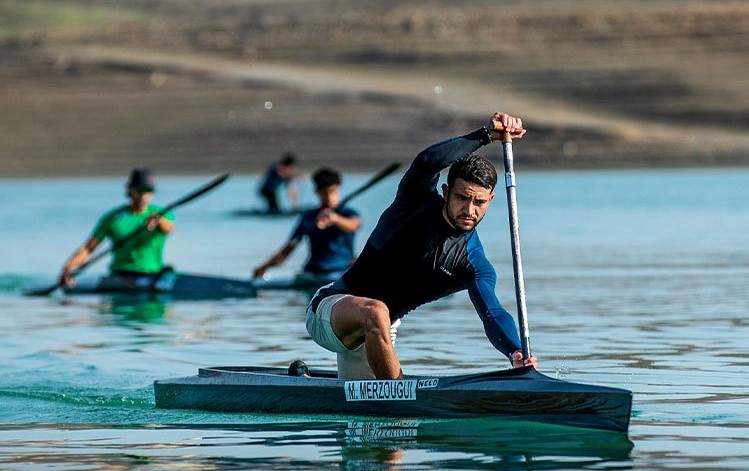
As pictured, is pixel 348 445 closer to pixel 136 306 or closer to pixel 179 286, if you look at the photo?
pixel 136 306

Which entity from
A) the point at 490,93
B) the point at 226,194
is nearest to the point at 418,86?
the point at 490,93

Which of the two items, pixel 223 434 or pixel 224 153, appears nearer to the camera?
pixel 223 434

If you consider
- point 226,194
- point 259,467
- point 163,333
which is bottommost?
point 259,467

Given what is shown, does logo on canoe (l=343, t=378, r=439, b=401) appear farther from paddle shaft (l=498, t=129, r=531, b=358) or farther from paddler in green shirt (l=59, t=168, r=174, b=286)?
paddler in green shirt (l=59, t=168, r=174, b=286)

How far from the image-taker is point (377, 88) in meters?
69.5

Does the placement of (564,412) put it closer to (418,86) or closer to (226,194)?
A: (226,194)

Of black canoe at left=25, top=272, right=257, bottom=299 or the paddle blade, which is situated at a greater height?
Answer: the paddle blade

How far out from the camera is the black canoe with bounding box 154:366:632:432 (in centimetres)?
874

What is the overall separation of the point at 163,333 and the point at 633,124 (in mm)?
52748

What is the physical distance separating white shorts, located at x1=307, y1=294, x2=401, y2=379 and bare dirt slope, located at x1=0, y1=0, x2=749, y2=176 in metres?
50.5

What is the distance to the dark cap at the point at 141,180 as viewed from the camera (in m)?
17.0

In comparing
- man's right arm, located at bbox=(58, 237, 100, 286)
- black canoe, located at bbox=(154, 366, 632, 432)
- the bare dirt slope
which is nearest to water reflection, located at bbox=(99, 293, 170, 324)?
man's right arm, located at bbox=(58, 237, 100, 286)

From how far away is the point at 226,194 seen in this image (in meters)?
51.6

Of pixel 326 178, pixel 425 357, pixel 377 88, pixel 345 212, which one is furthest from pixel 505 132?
pixel 377 88
